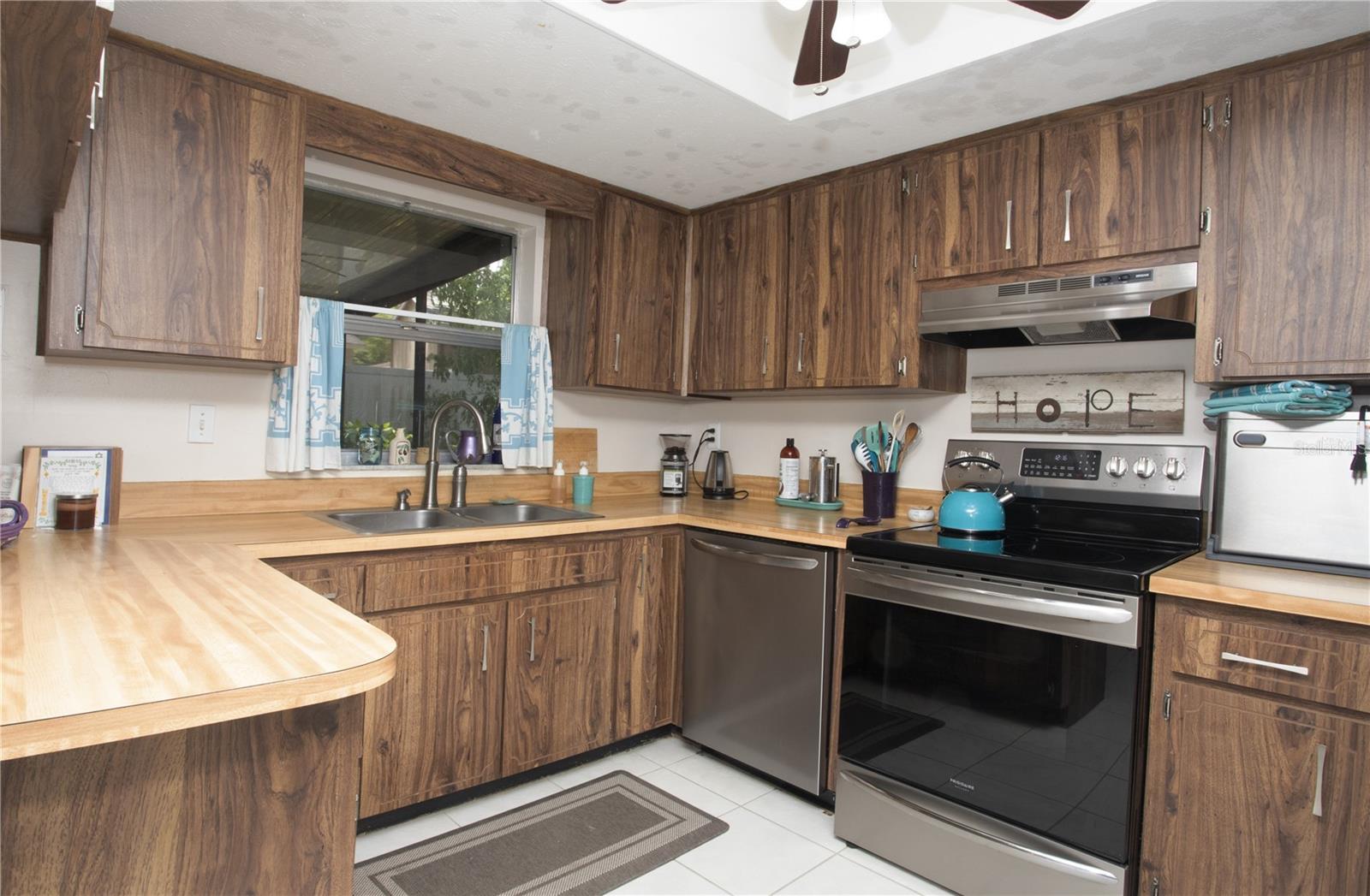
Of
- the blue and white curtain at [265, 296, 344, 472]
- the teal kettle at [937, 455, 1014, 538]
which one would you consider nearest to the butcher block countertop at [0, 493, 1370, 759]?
the blue and white curtain at [265, 296, 344, 472]

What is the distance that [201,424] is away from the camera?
235 centimetres

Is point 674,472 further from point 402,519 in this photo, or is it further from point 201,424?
point 201,424

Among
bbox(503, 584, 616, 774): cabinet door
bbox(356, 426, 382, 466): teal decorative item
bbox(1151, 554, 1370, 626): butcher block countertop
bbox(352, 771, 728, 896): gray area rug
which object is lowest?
bbox(352, 771, 728, 896): gray area rug

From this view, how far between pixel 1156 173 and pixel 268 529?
8.77 ft

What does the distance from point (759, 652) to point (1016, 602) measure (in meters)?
0.93

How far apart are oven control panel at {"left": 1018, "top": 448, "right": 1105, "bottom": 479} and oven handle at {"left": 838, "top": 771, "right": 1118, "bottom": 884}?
113 cm

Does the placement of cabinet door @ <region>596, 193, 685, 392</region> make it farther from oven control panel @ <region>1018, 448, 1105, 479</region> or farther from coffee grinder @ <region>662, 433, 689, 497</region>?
oven control panel @ <region>1018, 448, 1105, 479</region>

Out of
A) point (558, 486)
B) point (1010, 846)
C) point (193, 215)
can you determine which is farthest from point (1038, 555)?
point (193, 215)

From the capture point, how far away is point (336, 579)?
2051mm

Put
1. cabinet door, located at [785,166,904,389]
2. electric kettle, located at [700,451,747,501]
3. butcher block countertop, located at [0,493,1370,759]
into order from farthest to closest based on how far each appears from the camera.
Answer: electric kettle, located at [700,451,747,501]
cabinet door, located at [785,166,904,389]
butcher block countertop, located at [0,493,1370,759]

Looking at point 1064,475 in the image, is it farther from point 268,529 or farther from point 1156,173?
point 268,529

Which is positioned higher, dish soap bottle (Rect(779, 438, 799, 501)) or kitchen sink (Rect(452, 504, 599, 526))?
dish soap bottle (Rect(779, 438, 799, 501))

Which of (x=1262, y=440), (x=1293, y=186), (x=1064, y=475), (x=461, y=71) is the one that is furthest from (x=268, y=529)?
(x=1293, y=186)

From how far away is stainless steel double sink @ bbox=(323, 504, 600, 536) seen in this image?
255 centimetres
